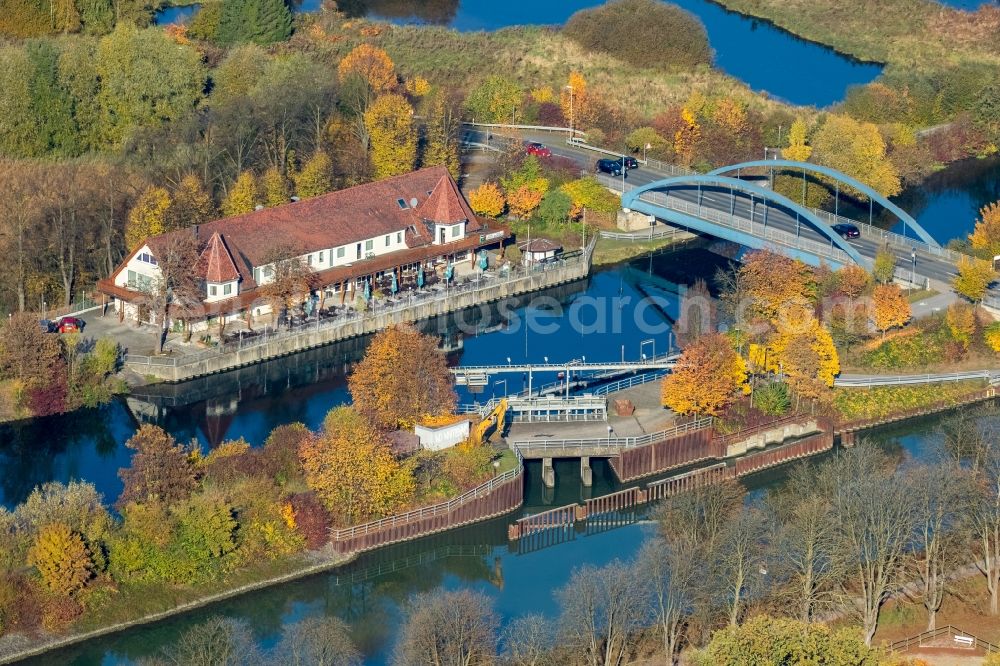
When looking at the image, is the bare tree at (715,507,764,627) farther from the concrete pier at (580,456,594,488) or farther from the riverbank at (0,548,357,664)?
the riverbank at (0,548,357,664)

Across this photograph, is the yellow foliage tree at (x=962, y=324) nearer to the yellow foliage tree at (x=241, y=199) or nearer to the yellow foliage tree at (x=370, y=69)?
the yellow foliage tree at (x=241, y=199)

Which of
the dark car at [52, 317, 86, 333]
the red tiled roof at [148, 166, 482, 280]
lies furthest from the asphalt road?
the dark car at [52, 317, 86, 333]

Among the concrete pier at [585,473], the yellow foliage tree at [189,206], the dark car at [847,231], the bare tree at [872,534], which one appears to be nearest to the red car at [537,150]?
the dark car at [847,231]

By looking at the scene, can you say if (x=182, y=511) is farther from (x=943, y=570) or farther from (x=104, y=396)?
(x=943, y=570)

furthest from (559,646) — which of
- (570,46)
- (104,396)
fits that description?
(570,46)

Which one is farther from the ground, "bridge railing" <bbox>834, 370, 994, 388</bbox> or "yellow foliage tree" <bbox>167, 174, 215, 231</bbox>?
"yellow foliage tree" <bbox>167, 174, 215, 231</bbox>
